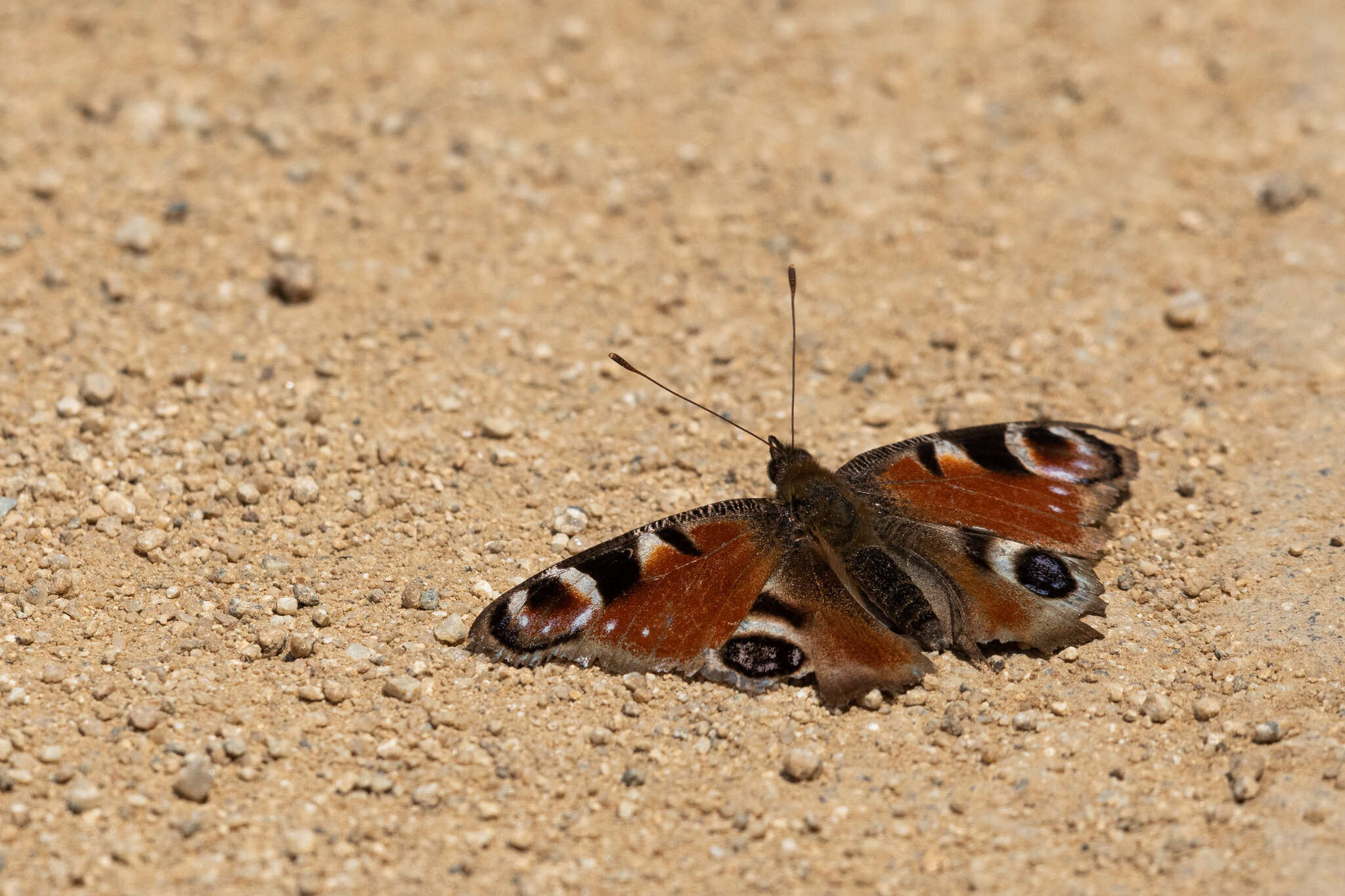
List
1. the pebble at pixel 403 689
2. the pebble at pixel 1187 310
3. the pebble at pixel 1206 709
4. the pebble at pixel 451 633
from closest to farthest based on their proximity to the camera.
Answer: the pebble at pixel 1206 709 < the pebble at pixel 403 689 < the pebble at pixel 451 633 < the pebble at pixel 1187 310

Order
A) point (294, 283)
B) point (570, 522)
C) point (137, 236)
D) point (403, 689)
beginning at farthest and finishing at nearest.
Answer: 1. point (137, 236)
2. point (294, 283)
3. point (570, 522)
4. point (403, 689)

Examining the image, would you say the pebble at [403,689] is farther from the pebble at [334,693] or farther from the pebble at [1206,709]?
the pebble at [1206,709]

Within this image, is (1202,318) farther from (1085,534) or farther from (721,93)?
(721,93)

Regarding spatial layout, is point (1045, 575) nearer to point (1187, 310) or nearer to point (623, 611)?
point (623, 611)

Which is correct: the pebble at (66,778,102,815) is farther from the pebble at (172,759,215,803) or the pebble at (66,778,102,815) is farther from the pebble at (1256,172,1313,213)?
the pebble at (1256,172,1313,213)

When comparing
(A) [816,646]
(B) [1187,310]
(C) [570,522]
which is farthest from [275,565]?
(B) [1187,310]

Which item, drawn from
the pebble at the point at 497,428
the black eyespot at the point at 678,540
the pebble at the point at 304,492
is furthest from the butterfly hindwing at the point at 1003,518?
the pebble at the point at 304,492

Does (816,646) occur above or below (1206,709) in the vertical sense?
above
